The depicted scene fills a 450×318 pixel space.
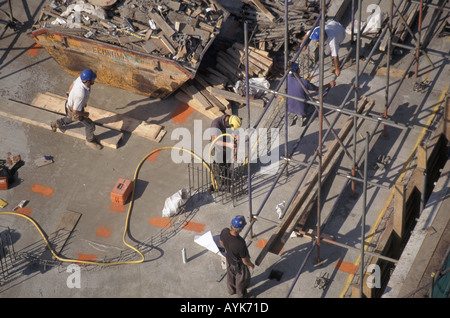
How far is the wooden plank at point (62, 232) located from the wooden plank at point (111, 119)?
2790 millimetres

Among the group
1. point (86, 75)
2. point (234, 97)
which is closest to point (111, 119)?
point (86, 75)

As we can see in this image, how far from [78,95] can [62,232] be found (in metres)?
3.29

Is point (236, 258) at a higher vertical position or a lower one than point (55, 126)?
higher

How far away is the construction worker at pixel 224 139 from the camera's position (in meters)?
17.9

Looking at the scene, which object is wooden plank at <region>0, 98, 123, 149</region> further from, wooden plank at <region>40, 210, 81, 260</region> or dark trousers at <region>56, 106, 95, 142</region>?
wooden plank at <region>40, 210, 81, 260</region>

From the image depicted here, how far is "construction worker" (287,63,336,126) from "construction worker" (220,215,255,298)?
394 centimetres

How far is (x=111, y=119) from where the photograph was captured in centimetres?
2048

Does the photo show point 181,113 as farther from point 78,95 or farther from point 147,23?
point 78,95

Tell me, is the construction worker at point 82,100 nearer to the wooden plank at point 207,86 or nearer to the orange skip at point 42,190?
the orange skip at point 42,190

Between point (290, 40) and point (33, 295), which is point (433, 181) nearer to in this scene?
point (290, 40)

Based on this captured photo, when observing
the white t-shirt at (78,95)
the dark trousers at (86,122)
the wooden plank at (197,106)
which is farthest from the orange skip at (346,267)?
the white t-shirt at (78,95)

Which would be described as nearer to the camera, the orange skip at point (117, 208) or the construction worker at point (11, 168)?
the orange skip at point (117, 208)

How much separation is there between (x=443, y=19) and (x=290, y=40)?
4199 mm

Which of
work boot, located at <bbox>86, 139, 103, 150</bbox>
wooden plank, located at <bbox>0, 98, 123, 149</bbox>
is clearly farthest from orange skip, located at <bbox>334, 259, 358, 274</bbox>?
work boot, located at <bbox>86, 139, 103, 150</bbox>
